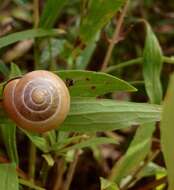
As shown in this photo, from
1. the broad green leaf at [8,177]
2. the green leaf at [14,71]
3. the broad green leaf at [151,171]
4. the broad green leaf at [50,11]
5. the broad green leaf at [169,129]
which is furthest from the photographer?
the broad green leaf at [151,171]

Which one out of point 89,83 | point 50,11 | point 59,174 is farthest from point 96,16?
point 59,174

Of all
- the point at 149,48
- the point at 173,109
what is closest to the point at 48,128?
the point at 173,109

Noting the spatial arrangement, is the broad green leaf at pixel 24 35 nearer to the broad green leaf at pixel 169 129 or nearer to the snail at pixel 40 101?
the snail at pixel 40 101

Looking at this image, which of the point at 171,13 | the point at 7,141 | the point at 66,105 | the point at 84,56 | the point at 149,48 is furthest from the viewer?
the point at 171,13

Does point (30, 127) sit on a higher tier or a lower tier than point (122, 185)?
higher

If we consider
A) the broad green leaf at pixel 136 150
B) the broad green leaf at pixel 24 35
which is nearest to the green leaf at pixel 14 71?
the broad green leaf at pixel 24 35

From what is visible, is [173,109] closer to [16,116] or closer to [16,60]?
[16,116]
